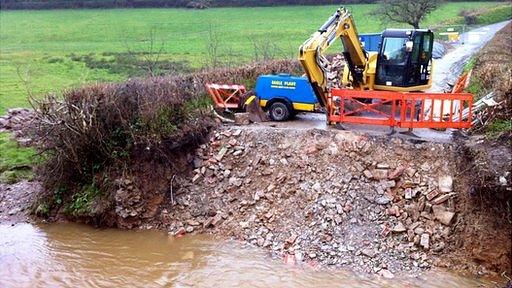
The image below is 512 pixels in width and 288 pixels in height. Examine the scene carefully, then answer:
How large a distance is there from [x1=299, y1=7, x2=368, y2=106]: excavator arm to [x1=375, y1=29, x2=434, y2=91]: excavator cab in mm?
603

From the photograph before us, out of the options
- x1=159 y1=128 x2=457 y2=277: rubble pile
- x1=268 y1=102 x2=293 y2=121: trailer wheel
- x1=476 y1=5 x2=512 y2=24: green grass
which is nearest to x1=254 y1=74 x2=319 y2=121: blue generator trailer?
x1=268 y1=102 x2=293 y2=121: trailer wheel

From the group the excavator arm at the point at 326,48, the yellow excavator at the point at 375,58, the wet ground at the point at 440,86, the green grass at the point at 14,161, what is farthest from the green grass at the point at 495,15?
the green grass at the point at 14,161

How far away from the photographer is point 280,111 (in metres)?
16.9

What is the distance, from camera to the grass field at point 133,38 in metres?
28.3

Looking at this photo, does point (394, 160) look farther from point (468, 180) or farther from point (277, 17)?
point (277, 17)

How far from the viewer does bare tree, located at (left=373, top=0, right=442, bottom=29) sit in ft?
116

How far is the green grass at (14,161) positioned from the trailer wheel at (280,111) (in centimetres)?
796

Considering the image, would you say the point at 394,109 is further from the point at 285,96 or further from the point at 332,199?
the point at 285,96

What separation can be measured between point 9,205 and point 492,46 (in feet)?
80.6

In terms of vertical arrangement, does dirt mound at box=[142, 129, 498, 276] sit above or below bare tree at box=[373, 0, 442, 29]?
below

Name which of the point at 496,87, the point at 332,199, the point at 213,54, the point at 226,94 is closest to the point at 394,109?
the point at 332,199

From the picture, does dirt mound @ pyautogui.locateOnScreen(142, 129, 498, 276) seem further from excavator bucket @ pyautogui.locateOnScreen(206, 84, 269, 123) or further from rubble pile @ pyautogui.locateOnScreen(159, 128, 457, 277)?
excavator bucket @ pyautogui.locateOnScreen(206, 84, 269, 123)

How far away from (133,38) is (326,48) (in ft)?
81.4

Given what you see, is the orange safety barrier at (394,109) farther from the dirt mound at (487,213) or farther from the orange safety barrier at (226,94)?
the orange safety barrier at (226,94)
